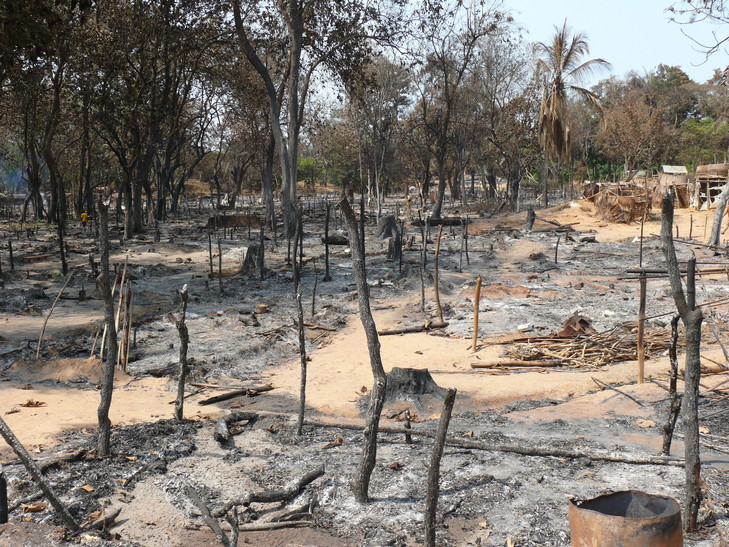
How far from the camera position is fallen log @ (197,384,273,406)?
8703 mm

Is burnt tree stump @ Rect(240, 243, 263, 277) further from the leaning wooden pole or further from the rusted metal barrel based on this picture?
the rusted metal barrel

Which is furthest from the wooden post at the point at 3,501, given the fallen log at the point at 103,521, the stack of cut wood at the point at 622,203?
the stack of cut wood at the point at 622,203

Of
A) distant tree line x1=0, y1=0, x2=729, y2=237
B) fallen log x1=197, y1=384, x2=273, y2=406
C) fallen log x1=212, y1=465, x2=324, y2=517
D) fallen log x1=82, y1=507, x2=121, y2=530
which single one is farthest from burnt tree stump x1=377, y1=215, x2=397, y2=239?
fallen log x1=82, y1=507, x2=121, y2=530

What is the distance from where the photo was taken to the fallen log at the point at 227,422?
23.1 ft

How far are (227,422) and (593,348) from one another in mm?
5578

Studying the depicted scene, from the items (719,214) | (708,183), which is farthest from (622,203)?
(719,214)

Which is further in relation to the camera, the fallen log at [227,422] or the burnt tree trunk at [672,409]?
the fallen log at [227,422]

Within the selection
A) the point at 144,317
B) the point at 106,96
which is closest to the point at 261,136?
the point at 106,96

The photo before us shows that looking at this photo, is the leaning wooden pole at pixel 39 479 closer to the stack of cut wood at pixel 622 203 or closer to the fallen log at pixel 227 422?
the fallen log at pixel 227 422

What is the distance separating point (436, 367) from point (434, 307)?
3816mm

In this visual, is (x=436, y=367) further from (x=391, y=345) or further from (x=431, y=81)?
(x=431, y=81)

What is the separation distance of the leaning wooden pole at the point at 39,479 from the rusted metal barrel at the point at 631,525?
143 inches

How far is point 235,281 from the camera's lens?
17.2 metres

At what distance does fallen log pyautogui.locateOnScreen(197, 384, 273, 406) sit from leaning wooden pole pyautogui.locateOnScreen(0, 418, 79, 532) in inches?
135
